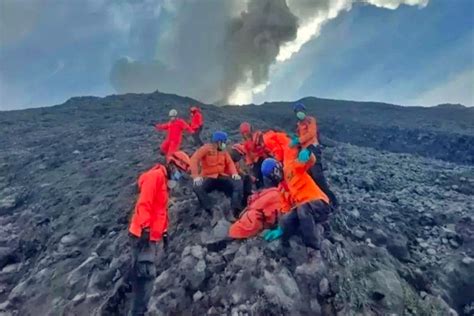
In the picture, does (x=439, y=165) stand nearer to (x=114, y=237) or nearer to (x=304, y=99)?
(x=114, y=237)

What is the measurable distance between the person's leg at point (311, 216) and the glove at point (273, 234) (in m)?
0.37

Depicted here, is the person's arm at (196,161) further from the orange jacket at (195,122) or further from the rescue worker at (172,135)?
the orange jacket at (195,122)

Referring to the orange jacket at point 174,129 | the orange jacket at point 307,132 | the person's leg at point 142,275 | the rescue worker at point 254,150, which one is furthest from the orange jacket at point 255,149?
the person's leg at point 142,275

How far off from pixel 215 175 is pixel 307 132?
8.30 ft

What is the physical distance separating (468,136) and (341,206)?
524 inches

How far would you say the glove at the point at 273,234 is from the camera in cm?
834

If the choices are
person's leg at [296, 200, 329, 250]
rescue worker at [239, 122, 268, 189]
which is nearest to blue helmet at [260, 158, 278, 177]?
person's leg at [296, 200, 329, 250]

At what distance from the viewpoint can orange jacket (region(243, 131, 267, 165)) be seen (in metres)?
11.4

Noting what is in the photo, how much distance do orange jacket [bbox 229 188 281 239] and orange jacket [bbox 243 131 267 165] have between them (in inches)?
102

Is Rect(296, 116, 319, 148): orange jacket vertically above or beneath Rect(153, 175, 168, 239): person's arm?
above

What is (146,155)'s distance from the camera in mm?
15750

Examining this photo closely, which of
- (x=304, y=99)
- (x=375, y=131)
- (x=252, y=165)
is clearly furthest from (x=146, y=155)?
(x=304, y=99)

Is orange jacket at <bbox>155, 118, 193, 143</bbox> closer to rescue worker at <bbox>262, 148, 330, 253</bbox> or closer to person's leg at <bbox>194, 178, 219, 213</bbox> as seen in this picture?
person's leg at <bbox>194, 178, 219, 213</bbox>

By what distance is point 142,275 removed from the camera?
24.8 ft
